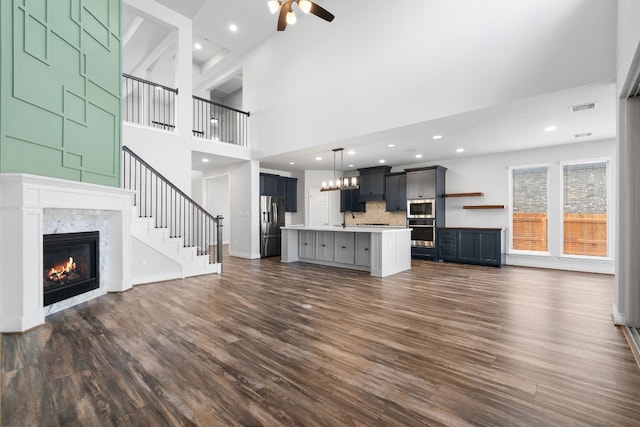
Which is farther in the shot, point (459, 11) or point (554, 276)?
point (554, 276)

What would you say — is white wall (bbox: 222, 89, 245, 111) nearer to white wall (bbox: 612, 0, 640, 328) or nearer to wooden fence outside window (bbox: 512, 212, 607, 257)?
wooden fence outside window (bbox: 512, 212, 607, 257)

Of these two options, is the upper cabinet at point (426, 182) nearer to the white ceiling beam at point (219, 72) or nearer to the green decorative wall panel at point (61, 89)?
the white ceiling beam at point (219, 72)

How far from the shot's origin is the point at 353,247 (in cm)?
645

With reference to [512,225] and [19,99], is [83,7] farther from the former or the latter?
[512,225]

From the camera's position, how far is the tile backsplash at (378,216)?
9.12 meters

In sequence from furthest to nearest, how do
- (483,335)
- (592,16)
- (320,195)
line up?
(320,195) → (592,16) → (483,335)

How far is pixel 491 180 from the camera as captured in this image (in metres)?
7.61

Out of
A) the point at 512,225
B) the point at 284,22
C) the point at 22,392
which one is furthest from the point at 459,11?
the point at 22,392

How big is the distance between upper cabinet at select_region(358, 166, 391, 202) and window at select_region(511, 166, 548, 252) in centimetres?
337

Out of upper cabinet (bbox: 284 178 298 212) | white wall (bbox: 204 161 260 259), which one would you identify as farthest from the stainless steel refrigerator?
upper cabinet (bbox: 284 178 298 212)

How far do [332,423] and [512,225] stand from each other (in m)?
7.47

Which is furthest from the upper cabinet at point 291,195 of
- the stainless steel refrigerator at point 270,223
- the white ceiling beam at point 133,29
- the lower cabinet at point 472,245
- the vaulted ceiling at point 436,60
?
the white ceiling beam at point 133,29

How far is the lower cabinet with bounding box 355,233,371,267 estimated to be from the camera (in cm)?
621

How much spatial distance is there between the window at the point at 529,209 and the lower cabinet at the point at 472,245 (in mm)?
505
